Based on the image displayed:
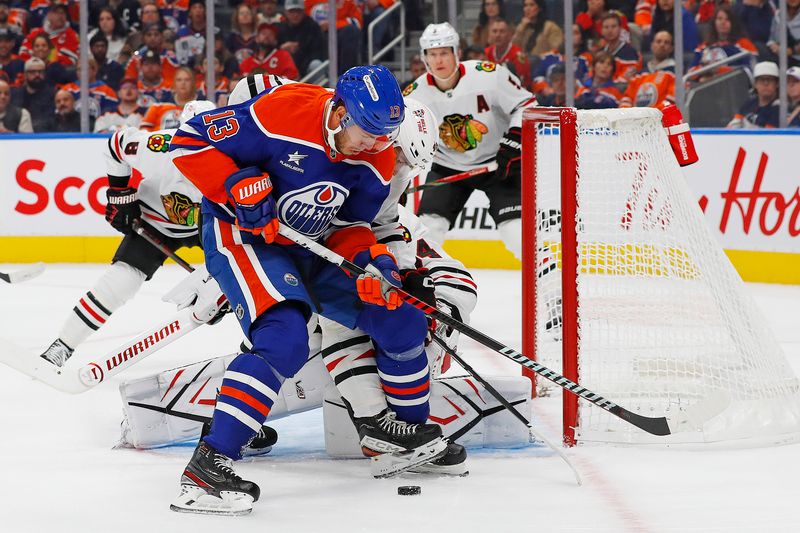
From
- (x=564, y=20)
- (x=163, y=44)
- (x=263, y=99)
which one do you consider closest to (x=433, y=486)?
(x=263, y=99)

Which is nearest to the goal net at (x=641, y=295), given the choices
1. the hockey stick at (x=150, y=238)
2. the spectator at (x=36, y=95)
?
the hockey stick at (x=150, y=238)

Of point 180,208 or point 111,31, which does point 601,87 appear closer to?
point 111,31

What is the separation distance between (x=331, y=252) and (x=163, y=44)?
4.76m

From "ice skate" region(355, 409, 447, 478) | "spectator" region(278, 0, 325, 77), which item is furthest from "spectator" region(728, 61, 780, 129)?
"ice skate" region(355, 409, 447, 478)

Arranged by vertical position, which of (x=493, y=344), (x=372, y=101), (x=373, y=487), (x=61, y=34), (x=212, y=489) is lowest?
(x=373, y=487)

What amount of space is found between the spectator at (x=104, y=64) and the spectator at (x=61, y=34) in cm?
12

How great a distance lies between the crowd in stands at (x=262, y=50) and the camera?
6.67 meters

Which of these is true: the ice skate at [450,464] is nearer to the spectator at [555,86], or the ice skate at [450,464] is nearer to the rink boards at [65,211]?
the rink boards at [65,211]

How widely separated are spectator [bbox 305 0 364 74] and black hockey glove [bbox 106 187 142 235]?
3.18 m

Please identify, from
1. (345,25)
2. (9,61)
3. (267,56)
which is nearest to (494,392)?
(345,25)

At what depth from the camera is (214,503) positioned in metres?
2.53

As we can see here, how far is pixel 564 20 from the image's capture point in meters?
6.66

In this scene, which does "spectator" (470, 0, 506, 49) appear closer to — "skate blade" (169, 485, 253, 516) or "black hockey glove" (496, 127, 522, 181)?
"black hockey glove" (496, 127, 522, 181)

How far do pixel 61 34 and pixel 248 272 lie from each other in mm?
4963
